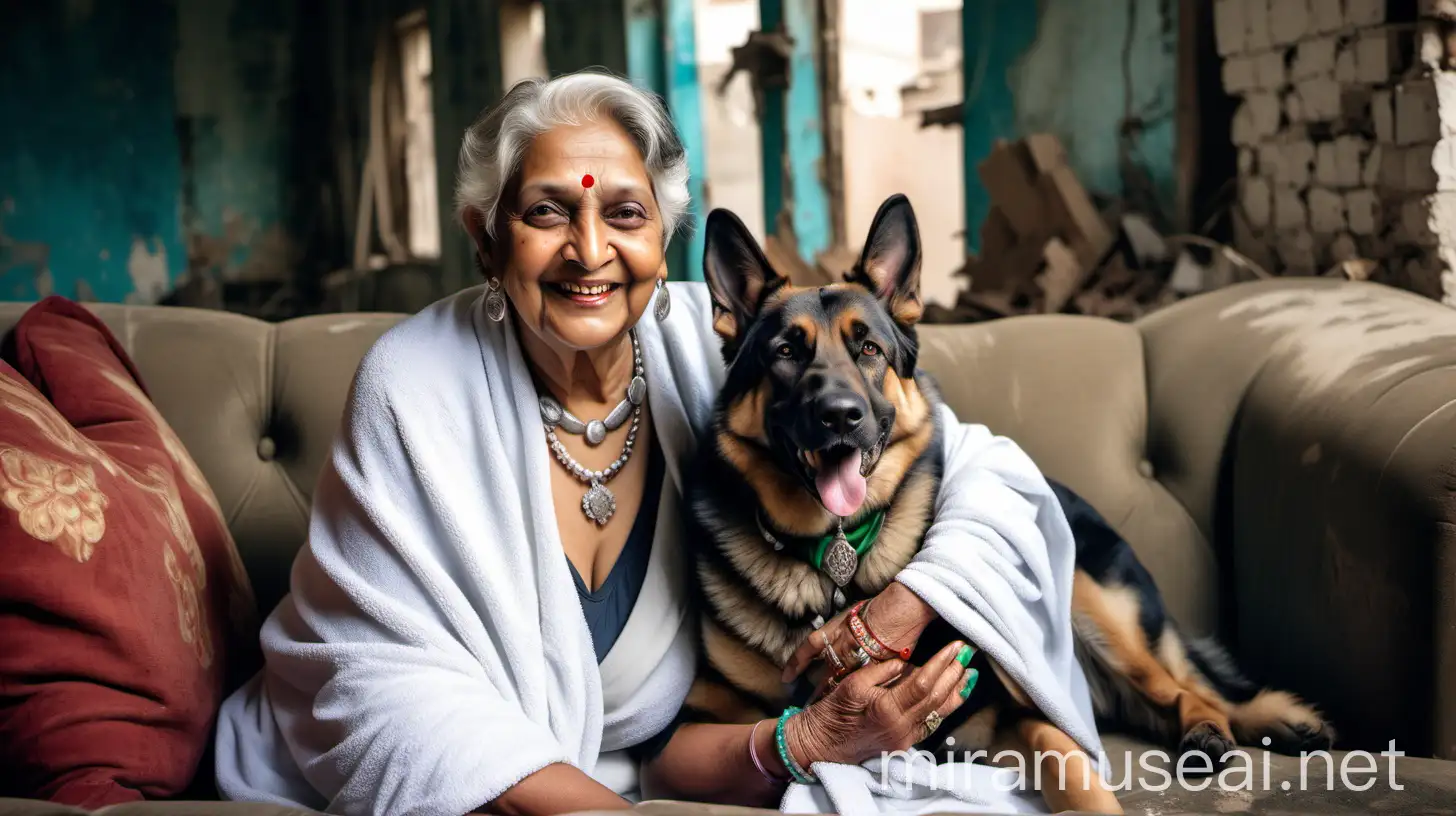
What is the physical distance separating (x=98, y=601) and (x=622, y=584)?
694mm

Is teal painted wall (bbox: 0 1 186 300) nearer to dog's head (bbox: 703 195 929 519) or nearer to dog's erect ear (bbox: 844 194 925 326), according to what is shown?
dog's head (bbox: 703 195 929 519)

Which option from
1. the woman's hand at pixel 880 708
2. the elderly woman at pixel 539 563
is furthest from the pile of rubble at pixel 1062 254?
the woman's hand at pixel 880 708

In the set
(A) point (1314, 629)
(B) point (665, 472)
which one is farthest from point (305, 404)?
(A) point (1314, 629)

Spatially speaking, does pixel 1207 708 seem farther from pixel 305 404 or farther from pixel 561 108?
pixel 305 404

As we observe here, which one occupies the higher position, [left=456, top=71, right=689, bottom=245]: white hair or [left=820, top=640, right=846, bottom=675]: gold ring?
[left=456, top=71, right=689, bottom=245]: white hair

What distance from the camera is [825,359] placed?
1.50 meters

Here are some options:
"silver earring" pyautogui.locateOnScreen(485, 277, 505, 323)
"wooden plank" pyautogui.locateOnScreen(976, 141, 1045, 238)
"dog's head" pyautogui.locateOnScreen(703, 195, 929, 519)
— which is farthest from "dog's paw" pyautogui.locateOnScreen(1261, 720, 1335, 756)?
"wooden plank" pyautogui.locateOnScreen(976, 141, 1045, 238)

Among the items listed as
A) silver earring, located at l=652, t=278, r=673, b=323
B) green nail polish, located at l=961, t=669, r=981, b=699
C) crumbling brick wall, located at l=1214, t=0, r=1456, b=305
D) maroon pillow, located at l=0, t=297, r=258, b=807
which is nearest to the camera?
maroon pillow, located at l=0, t=297, r=258, b=807

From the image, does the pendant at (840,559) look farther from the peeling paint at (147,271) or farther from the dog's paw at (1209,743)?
the peeling paint at (147,271)

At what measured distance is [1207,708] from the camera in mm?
1682

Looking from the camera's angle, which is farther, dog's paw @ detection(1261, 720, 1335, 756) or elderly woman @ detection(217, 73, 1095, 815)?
dog's paw @ detection(1261, 720, 1335, 756)

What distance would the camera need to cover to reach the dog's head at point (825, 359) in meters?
1.45

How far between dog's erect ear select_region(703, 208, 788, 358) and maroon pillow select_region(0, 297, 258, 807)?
2.84 ft

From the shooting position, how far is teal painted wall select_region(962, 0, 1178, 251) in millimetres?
2736
